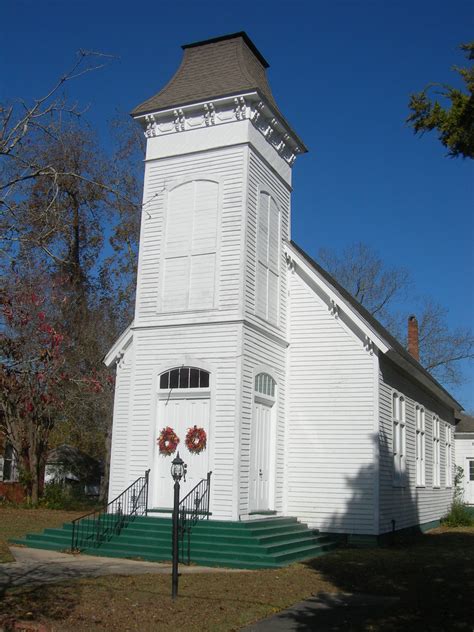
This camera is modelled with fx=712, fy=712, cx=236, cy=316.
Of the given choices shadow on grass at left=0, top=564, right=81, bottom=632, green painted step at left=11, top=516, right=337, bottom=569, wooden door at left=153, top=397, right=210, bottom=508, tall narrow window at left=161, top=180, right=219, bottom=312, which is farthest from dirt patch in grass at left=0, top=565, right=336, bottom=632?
tall narrow window at left=161, top=180, right=219, bottom=312

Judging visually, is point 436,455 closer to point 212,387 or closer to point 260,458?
point 260,458

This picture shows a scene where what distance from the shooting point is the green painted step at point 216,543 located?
43.7ft

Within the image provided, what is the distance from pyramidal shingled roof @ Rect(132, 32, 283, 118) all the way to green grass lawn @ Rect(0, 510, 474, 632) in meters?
11.1

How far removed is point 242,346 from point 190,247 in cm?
297

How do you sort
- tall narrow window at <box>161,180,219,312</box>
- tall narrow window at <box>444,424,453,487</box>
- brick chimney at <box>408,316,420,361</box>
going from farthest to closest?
brick chimney at <box>408,316,420,361</box> → tall narrow window at <box>444,424,453,487</box> → tall narrow window at <box>161,180,219,312</box>

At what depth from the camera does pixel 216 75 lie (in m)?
18.5

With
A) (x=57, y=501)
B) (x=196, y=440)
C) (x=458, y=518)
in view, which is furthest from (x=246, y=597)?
(x=57, y=501)

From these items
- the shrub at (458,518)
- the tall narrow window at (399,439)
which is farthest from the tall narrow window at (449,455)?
the tall narrow window at (399,439)

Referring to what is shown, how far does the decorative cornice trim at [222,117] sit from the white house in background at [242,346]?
4cm

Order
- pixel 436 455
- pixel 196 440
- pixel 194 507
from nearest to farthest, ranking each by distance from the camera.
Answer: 1. pixel 194 507
2. pixel 196 440
3. pixel 436 455

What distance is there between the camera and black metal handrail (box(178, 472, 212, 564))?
14.4 meters

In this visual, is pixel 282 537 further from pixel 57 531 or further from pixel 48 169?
pixel 48 169

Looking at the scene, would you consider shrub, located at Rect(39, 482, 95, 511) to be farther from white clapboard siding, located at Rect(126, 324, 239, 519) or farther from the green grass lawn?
the green grass lawn

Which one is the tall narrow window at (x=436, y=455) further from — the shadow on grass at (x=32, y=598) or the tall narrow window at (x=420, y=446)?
the shadow on grass at (x=32, y=598)
